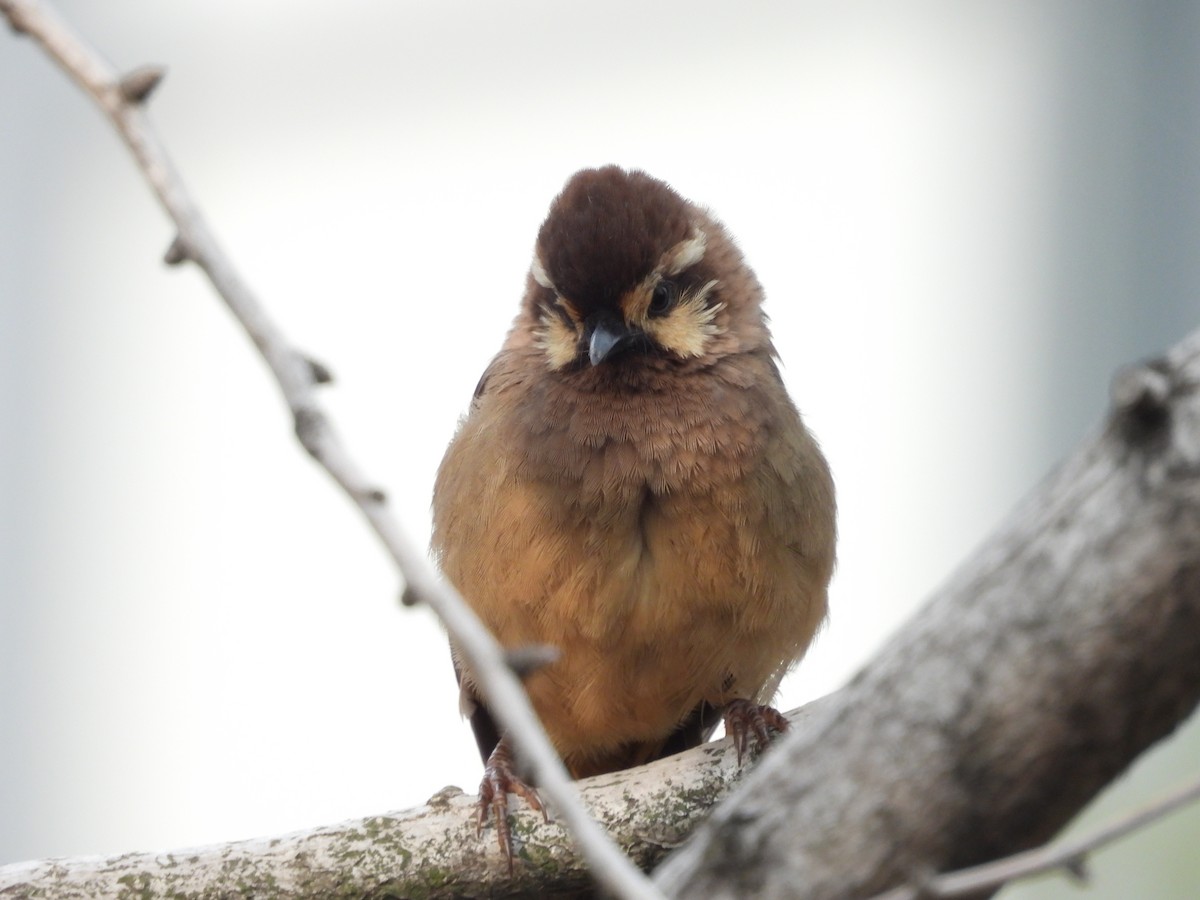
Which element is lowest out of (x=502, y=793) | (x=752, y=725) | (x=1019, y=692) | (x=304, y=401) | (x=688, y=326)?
(x=502, y=793)

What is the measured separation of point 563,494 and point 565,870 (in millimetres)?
1107

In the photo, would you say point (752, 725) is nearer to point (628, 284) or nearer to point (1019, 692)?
point (628, 284)

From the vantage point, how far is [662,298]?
489 centimetres

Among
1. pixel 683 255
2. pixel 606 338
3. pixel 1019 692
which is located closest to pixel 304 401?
pixel 1019 692

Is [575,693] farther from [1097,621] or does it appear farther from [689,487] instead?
[1097,621]

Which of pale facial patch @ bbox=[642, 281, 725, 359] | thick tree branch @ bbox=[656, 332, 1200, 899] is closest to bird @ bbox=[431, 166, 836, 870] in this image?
pale facial patch @ bbox=[642, 281, 725, 359]

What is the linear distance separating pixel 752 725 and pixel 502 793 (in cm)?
81

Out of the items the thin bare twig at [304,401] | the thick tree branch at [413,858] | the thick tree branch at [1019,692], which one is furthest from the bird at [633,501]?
the thin bare twig at [304,401]

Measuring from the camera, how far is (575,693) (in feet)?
15.2

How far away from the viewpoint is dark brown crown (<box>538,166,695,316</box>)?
477 cm

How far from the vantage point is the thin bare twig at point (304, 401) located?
1653mm

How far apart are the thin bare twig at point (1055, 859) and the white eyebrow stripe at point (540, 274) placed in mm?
3409

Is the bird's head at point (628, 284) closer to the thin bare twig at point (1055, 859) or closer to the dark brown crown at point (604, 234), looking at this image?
the dark brown crown at point (604, 234)

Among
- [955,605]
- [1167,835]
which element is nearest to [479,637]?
[955,605]
